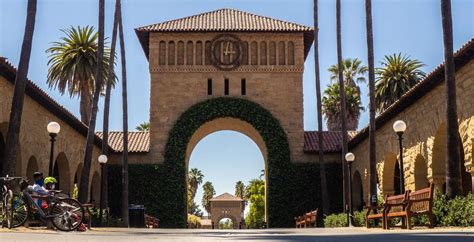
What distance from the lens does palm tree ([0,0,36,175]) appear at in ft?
56.2

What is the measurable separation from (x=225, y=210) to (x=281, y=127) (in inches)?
2155

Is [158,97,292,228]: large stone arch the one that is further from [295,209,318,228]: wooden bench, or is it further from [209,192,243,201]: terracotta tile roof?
[209,192,243,201]: terracotta tile roof

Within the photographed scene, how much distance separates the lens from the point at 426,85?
2061cm

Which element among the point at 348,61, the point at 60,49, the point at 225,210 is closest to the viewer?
the point at 60,49

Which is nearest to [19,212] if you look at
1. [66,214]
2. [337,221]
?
[66,214]

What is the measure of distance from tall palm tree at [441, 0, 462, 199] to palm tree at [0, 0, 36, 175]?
38.6 feet

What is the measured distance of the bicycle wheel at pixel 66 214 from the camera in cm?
1241

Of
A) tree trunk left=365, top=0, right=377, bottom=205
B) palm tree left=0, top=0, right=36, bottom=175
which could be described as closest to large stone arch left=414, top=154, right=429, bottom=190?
tree trunk left=365, top=0, right=377, bottom=205

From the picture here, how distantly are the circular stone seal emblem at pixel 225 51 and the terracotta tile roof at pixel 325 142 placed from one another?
→ 5881mm

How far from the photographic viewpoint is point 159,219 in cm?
3275

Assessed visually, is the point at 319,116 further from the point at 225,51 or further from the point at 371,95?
the point at 371,95

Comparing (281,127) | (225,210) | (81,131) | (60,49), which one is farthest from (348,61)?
(225,210)

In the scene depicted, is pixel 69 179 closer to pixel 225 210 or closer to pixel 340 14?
pixel 340 14

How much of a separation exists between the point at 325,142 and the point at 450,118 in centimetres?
1921
